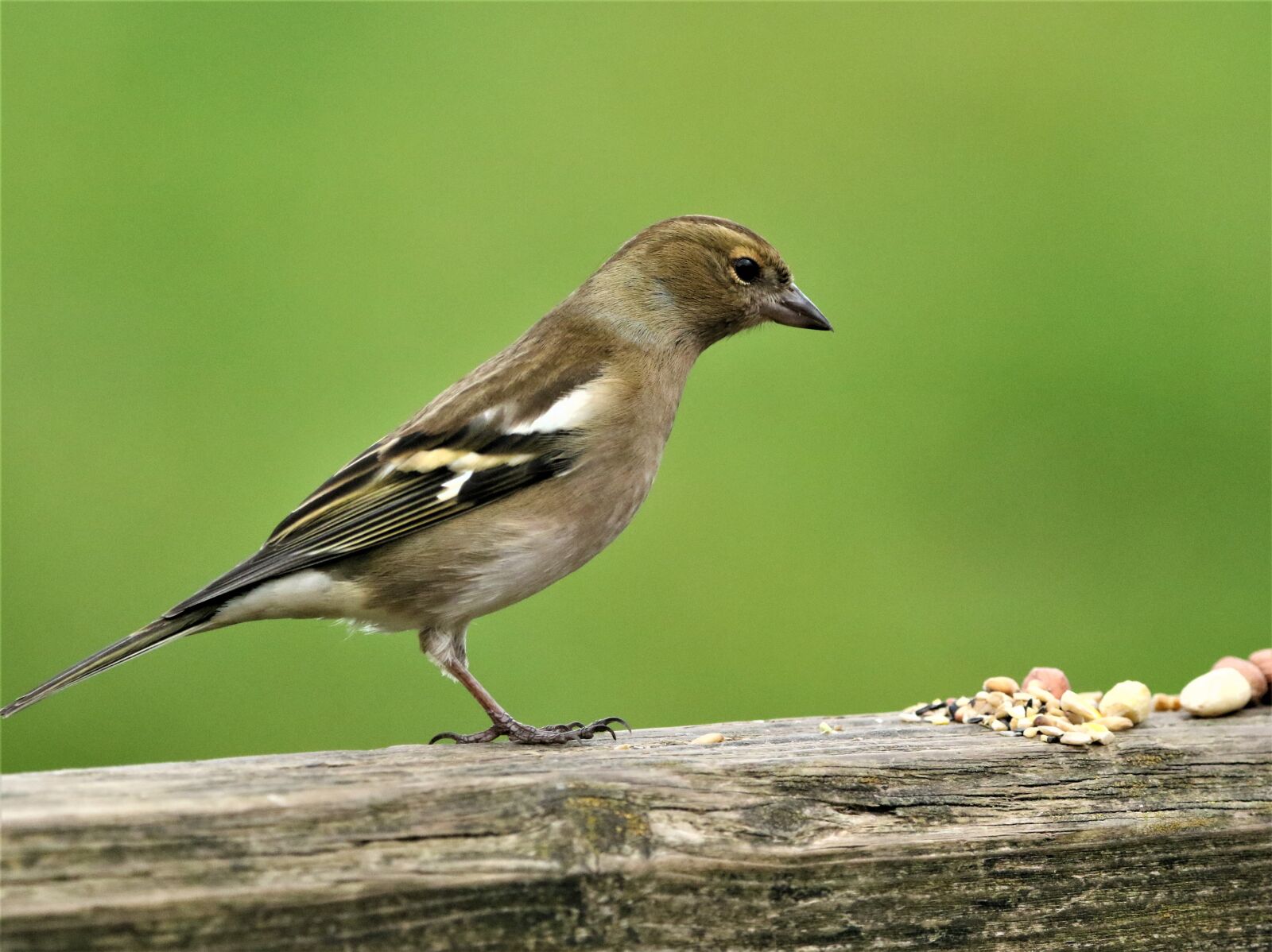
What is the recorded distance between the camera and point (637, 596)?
494 cm

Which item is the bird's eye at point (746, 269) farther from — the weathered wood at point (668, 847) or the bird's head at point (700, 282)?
the weathered wood at point (668, 847)

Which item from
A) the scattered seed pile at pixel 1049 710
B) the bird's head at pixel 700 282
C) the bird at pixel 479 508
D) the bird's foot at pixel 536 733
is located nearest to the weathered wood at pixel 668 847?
the scattered seed pile at pixel 1049 710

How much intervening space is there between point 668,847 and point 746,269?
6.87 ft

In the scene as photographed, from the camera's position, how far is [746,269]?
3797 millimetres

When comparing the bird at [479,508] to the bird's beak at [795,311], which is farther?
the bird's beak at [795,311]

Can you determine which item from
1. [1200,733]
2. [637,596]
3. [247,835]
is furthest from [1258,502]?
[247,835]

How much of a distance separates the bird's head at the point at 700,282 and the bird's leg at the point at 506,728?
97cm

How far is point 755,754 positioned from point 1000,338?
3.73m

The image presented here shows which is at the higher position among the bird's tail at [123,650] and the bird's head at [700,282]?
the bird's head at [700,282]

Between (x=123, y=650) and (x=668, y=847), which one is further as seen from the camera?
(x=123, y=650)

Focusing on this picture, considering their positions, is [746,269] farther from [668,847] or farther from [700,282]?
[668,847]

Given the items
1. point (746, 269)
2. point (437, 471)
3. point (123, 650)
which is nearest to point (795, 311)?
point (746, 269)

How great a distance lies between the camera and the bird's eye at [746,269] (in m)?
3.79

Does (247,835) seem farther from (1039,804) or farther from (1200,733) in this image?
(1200,733)
